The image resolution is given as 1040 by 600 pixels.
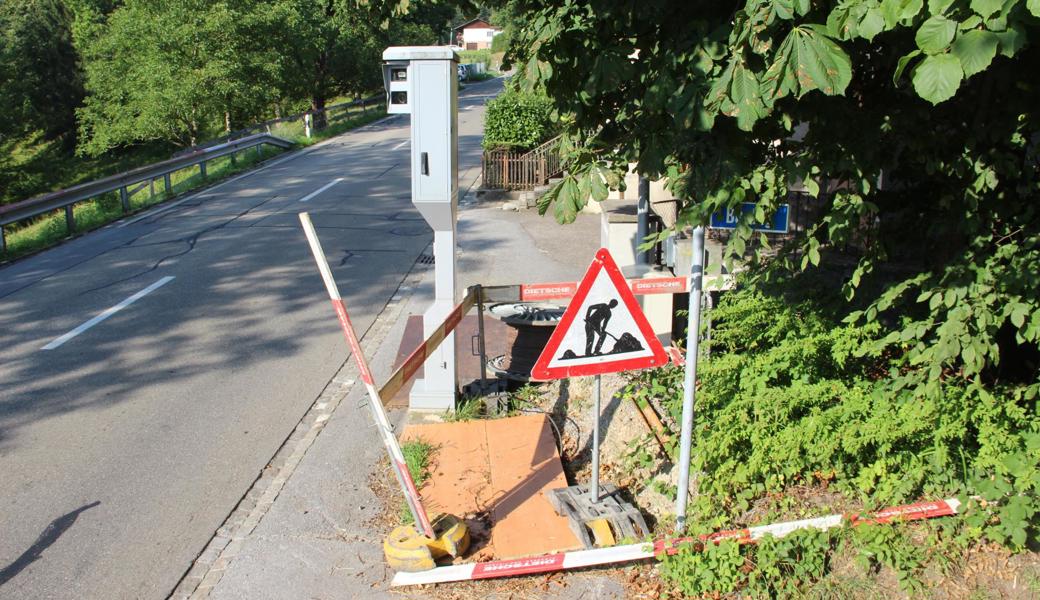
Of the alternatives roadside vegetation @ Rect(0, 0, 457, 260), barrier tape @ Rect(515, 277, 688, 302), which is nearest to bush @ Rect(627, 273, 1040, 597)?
barrier tape @ Rect(515, 277, 688, 302)

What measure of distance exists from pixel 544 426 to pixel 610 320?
1.99 meters

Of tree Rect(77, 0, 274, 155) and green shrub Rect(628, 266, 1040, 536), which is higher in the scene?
tree Rect(77, 0, 274, 155)

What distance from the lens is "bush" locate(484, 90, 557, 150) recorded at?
66.0 feet

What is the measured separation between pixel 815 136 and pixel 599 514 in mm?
2545

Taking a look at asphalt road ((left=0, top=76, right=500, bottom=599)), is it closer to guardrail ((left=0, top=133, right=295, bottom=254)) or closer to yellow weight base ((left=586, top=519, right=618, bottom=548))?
guardrail ((left=0, top=133, right=295, bottom=254))

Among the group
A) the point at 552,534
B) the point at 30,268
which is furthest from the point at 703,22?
the point at 30,268

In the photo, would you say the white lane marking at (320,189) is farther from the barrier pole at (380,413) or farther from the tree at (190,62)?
the barrier pole at (380,413)

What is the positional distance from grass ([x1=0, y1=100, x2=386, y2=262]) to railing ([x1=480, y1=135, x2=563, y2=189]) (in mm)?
7430

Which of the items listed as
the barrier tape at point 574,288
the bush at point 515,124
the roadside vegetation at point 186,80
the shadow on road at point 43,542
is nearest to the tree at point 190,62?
the roadside vegetation at point 186,80

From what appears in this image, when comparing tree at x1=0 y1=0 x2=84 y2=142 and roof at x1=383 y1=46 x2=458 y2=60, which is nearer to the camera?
roof at x1=383 y1=46 x2=458 y2=60

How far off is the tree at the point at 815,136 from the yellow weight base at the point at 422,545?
2027 millimetres

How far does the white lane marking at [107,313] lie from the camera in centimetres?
970

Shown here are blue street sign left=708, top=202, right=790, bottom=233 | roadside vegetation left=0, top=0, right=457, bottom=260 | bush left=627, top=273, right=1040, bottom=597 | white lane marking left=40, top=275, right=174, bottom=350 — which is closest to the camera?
bush left=627, top=273, right=1040, bottom=597

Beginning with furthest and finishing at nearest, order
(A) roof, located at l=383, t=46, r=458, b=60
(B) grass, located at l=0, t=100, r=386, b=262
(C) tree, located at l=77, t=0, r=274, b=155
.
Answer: (C) tree, located at l=77, t=0, r=274, b=155 < (B) grass, located at l=0, t=100, r=386, b=262 < (A) roof, located at l=383, t=46, r=458, b=60
